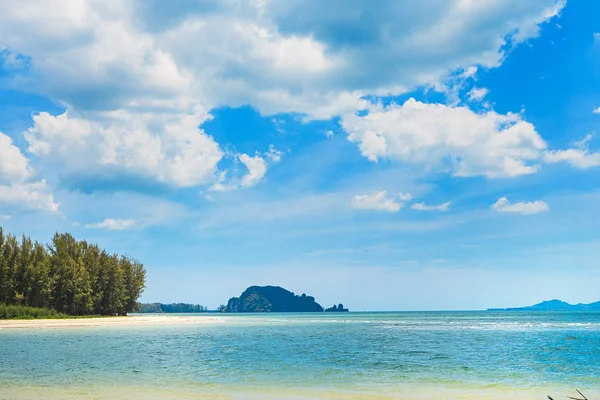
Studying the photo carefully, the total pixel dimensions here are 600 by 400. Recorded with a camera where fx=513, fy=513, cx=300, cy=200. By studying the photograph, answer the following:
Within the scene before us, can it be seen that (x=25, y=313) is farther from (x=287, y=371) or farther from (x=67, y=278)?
(x=287, y=371)

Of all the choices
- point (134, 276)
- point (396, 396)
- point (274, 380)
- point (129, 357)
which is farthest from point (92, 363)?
point (134, 276)

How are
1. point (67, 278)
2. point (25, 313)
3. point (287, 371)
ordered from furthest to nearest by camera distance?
point (67, 278), point (25, 313), point (287, 371)

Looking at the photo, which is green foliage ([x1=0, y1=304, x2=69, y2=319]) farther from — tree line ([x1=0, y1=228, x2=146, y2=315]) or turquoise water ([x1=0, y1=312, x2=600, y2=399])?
turquoise water ([x1=0, y1=312, x2=600, y2=399])

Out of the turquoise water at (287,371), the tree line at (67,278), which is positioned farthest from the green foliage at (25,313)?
the turquoise water at (287,371)

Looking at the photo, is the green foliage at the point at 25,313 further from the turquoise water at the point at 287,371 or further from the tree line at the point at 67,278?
the turquoise water at the point at 287,371

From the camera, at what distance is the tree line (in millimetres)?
94500

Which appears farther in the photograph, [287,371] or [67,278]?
[67,278]

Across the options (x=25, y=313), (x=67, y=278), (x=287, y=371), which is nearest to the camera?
(x=287, y=371)

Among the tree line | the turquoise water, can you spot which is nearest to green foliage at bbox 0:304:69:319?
the tree line

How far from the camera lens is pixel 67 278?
102562mm

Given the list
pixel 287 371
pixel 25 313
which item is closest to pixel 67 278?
pixel 25 313

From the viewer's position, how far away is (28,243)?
99.0m

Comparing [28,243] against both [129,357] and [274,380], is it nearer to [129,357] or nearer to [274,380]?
[129,357]

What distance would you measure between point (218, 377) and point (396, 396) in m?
11.6
